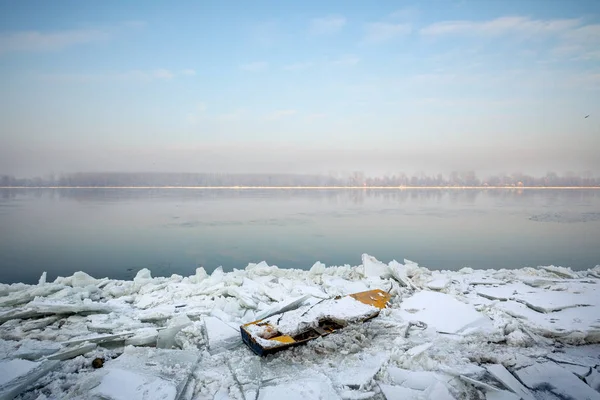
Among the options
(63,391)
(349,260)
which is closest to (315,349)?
(63,391)

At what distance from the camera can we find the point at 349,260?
1158 centimetres

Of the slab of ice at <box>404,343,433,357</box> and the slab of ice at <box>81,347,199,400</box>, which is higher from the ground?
the slab of ice at <box>404,343,433,357</box>

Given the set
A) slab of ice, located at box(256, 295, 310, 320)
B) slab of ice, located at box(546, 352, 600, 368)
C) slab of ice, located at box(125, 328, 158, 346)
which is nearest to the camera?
slab of ice, located at box(546, 352, 600, 368)

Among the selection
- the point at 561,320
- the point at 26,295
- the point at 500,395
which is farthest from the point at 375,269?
the point at 26,295

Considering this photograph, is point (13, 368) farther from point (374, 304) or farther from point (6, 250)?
point (6, 250)

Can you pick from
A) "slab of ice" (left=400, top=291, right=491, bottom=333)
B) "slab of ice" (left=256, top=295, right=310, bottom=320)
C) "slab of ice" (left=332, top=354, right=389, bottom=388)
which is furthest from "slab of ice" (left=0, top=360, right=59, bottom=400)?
"slab of ice" (left=400, top=291, right=491, bottom=333)

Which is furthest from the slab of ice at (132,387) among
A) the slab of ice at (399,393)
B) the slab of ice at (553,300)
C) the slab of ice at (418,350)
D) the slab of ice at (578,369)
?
the slab of ice at (553,300)

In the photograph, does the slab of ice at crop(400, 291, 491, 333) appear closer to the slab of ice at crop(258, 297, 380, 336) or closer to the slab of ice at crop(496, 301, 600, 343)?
the slab of ice at crop(496, 301, 600, 343)

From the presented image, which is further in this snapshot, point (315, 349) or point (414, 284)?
point (414, 284)

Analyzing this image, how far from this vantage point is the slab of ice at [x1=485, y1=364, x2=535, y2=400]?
11.6 feet

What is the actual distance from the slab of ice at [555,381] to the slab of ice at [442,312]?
106cm

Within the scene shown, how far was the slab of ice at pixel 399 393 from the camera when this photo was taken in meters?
3.49

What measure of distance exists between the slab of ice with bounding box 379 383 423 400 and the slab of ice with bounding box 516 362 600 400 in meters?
1.23

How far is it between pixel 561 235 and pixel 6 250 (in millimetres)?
22205
